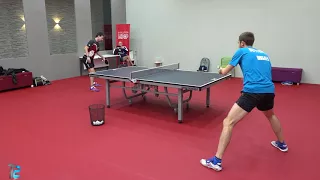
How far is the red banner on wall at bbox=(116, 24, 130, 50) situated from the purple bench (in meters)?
A: 5.24

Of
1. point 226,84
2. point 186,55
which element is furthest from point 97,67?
point 226,84

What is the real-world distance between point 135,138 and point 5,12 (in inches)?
234

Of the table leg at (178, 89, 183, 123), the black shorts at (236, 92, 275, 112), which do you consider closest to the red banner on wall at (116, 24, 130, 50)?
the table leg at (178, 89, 183, 123)

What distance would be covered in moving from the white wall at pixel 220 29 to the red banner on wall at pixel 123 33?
30.1 inches

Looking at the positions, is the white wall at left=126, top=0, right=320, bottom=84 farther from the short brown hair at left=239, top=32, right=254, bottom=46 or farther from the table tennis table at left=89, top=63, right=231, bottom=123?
the short brown hair at left=239, top=32, right=254, bottom=46

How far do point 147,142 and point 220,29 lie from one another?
621 cm

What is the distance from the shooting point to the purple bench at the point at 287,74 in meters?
7.52

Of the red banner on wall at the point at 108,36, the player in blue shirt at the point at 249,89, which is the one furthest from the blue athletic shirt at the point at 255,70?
the red banner on wall at the point at 108,36

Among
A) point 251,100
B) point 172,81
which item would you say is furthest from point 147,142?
point 251,100

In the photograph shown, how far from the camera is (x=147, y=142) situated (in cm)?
371

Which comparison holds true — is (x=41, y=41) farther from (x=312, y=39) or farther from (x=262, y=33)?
(x=312, y=39)

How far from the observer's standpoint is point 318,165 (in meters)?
Result: 3.04

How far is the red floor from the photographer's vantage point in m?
2.91

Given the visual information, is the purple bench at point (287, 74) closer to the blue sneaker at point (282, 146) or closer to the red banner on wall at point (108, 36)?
the blue sneaker at point (282, 146)
